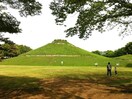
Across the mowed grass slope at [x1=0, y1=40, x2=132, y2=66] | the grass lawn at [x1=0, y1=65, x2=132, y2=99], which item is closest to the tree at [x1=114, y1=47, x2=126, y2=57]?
the mowed grass slope at [x1=0, y1=40, x2=132, y2=66]

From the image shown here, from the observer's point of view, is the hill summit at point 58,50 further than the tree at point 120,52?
No

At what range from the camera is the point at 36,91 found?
1998 cm

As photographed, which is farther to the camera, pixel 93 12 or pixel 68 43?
pixel 68 43

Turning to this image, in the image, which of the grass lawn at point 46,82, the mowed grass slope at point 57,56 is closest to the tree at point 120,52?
the mowed grass slope at point 57,56

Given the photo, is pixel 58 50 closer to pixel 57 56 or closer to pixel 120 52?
pixel 57 56

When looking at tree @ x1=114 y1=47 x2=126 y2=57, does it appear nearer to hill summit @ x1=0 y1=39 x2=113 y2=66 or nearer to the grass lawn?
hill summit @ x1=0 y1=39 x2=113 y2=66

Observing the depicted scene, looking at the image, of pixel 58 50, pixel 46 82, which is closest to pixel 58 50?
pixel 58 50

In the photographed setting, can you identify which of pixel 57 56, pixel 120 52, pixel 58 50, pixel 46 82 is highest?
pixel 58 50

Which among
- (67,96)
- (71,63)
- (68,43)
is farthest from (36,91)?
(68,43)

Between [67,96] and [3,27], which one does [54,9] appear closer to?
[3,27]

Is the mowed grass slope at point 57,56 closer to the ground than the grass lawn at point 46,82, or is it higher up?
higher up

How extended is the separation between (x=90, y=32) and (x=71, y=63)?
71275mm

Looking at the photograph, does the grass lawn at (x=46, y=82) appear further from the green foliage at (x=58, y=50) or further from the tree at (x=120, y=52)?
the tree at (x=120, y=52)

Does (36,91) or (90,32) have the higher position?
(90,32)
